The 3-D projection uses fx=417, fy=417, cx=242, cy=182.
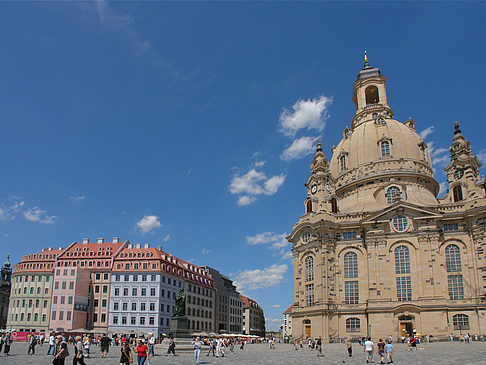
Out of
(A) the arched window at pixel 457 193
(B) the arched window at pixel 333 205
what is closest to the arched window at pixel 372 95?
(B) the arched window at pixel 333 205

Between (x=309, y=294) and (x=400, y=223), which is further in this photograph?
(x=309, y=294)

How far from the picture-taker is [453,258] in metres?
58.3

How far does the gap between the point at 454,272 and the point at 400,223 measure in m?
9.57

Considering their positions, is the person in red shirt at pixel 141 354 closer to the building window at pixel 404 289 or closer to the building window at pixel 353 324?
the building window at pixel 353 324

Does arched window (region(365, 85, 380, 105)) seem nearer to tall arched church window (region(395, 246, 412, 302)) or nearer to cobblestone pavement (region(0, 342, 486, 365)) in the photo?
tall arched church window (region(395, 246, 412, 302))

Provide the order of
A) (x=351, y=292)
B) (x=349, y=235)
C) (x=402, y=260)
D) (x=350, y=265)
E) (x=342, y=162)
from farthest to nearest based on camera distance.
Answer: (x=342, y=162) < (x=349, y=235) < (x=350, y=265) < (x=351, y=292) < (x=402, y=260)

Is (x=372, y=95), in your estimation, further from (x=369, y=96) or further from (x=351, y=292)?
(x=351, y=292)

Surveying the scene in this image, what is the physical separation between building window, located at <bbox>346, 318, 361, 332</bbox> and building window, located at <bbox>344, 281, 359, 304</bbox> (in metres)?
2.55

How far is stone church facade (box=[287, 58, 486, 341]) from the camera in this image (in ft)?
→ 185

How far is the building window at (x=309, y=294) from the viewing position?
6259cm

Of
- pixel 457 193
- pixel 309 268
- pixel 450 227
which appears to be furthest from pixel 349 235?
pixel 457 193

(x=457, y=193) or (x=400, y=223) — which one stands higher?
(x=457, y=193)

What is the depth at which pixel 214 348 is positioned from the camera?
38969 mm

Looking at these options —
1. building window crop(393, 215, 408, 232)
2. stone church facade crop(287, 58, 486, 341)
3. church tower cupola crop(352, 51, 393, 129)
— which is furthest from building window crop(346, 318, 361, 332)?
church tower cupola crop(352, 51, 393, 129)
